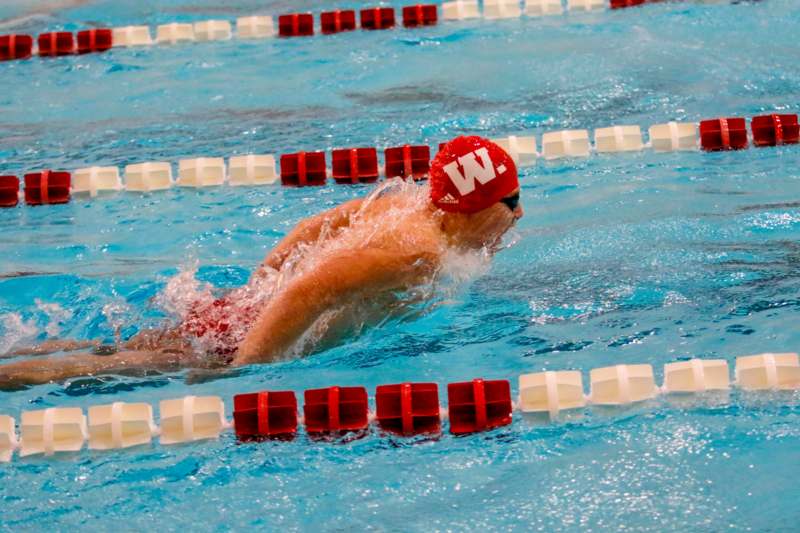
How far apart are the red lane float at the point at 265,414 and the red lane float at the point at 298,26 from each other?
433cm

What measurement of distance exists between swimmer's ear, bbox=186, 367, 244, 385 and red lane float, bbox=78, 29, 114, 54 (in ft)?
13.5

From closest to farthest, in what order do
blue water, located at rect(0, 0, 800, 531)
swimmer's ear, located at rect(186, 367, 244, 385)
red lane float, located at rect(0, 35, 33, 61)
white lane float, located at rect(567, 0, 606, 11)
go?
blue water, located at rect(0, 0, 800, 531) < swimmer's ear, located at rect(186, 367, 244, 385) < red lane float, located at rect(0, 35, 33, 61) < white lane float, located at rect(567, 0, 606, 11)

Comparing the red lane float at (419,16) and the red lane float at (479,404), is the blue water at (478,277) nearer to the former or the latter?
the red lane float at (479,404)

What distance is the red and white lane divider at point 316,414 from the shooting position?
3.51 metres

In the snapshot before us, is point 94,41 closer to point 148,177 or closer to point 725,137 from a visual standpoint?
point 148,177

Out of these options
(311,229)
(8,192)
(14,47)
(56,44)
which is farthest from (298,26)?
(311,229)

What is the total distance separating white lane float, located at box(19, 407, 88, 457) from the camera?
3514 millimetres

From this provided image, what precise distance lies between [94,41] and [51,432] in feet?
14.3

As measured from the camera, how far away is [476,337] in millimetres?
4043

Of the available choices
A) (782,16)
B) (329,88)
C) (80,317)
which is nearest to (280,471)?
(80,317)

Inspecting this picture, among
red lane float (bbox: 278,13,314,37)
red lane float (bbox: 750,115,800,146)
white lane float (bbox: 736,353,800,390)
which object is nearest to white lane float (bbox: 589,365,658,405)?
white lane float (bbox: 736,353,800,390)

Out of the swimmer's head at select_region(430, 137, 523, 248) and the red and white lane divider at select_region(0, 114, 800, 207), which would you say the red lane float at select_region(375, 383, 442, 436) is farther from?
the red and white lane divider at select_region(0, 114, 800, 207)

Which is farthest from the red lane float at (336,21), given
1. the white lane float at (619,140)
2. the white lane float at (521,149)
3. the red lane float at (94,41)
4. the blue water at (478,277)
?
the white lane float at (619,140)

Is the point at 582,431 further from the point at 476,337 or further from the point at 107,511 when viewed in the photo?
the point at 107,511
